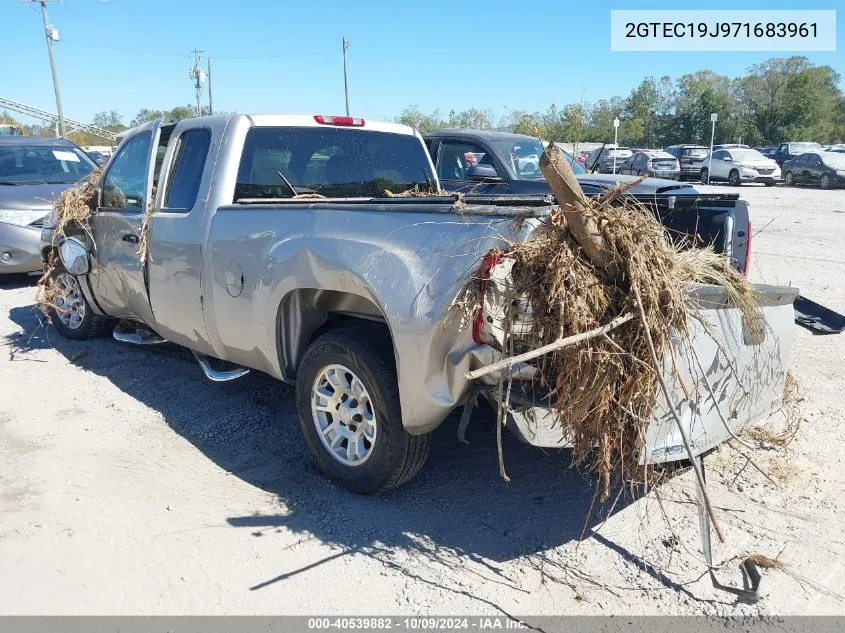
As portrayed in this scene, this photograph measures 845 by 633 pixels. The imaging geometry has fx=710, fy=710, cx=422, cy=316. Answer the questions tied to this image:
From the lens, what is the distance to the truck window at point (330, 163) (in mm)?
4746

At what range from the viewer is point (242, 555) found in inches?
134

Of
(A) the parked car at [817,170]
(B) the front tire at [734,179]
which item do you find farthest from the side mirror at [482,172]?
(B) the front tire at [734,179]

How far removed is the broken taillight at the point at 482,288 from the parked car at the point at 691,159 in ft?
107

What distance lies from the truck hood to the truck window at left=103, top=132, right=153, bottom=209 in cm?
379

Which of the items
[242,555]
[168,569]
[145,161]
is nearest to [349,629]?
[242,555]

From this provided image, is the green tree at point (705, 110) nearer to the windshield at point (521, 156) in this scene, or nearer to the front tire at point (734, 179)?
the front tire at point (734, 179)

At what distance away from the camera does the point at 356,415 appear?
12.5ft

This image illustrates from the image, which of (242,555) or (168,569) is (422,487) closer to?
(242,555)

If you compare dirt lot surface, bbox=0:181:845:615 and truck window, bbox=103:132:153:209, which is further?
truck window, bbox=103:132:153:209

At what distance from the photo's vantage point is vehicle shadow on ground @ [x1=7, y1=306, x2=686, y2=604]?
11.2 feet

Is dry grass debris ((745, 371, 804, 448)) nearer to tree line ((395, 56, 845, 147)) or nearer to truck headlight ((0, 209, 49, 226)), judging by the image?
truck headlight ((0, 209, 49, 226))


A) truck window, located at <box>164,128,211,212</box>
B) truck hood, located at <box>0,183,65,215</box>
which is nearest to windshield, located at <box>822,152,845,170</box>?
truck hood, located at <box>0,183,65,215</box>

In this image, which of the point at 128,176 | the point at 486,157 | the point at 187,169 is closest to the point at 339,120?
the point at 187,169

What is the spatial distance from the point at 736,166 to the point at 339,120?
29.1 m
